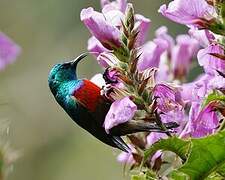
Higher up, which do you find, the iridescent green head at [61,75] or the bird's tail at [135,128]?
the iridescent green head at [61,75]

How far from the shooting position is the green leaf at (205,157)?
1.30 m

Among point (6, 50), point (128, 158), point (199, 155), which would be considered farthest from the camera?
point (6, 50)

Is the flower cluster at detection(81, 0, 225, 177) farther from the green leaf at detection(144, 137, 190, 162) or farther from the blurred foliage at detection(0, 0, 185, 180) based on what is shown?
the blurred foliage at detection(0, 0, 185, 180)

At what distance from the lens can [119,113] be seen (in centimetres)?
138

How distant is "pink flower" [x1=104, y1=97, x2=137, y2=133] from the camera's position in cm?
138

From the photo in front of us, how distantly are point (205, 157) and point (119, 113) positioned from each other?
0.46 ft

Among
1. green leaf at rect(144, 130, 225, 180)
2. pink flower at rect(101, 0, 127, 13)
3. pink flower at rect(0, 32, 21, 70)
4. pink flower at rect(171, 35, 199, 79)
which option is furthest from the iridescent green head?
pink flower at rect(0, 32, 21, 70)

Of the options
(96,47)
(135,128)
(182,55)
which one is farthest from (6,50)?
(135,128)

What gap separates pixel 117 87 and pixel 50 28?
8.42m

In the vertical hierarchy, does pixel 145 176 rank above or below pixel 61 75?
below

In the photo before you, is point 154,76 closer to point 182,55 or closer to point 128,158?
point 128,158

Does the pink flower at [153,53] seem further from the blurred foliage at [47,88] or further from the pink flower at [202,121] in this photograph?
the blurred foliage at [47,88]

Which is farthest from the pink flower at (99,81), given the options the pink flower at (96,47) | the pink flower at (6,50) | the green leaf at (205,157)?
the pink flower at (6,50)

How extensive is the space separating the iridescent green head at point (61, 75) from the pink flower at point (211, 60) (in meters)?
0.21
